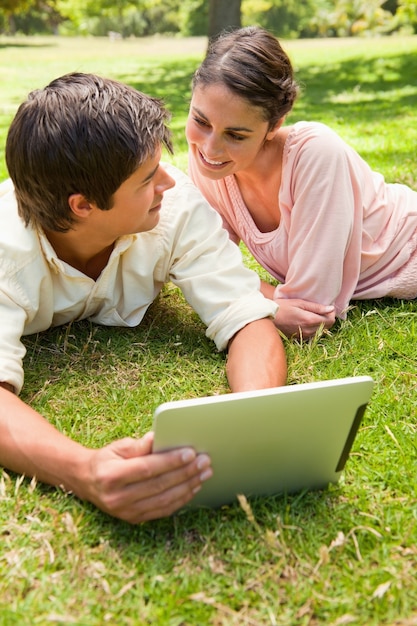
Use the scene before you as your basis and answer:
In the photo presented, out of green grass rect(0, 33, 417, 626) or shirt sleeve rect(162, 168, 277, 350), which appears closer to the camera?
green grass rect(0, 33, 417, 626)

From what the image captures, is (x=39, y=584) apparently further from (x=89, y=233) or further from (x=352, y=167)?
(x=352, y=167)

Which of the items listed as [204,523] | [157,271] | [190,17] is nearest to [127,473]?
[204,523]

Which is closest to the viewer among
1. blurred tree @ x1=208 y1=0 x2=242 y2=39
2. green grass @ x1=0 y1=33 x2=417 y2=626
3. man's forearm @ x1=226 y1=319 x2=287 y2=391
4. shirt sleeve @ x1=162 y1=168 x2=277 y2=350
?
green grass @ x1=0 y1=33 x2=417 y2=626

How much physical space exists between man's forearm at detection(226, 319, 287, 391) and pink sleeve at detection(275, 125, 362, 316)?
1.50 feet

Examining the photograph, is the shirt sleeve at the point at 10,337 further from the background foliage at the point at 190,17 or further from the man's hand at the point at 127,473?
the background foliage at the point at 190,17

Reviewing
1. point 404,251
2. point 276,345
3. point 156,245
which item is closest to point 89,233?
point 156,245

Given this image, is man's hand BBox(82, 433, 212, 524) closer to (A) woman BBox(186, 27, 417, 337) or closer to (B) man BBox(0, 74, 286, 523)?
(B) man BBox(0, 74, 286, 523)

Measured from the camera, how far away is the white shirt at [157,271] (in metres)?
2.45

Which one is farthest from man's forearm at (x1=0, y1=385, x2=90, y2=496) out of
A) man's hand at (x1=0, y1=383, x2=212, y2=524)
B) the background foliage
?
the background foliage

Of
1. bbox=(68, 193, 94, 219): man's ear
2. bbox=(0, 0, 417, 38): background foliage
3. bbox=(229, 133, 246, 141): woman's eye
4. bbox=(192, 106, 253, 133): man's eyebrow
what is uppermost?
bbox=(192, 106, 253, 133): man's eyebrow

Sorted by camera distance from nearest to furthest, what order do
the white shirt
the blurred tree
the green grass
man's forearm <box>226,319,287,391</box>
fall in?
the green grass → man's forearm <box>226,319,287,391</box> → the white shirt → the blurred tree

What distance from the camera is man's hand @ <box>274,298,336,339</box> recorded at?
2877 mm

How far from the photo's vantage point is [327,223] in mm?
2867

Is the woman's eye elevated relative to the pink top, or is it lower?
elevated
